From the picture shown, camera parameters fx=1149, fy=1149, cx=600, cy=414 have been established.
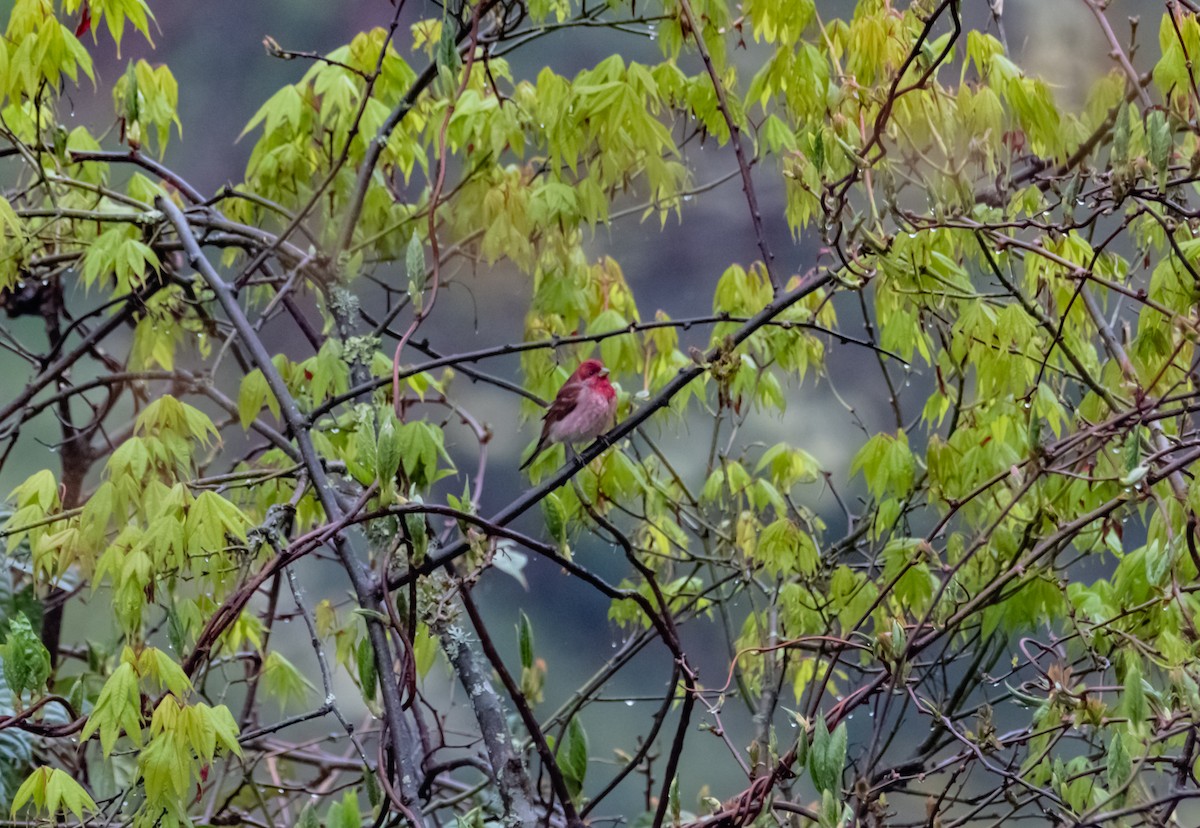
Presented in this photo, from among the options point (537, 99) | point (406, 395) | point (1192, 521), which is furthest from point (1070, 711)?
point (406, 395)

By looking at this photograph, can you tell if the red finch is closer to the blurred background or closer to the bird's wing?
the bird's wing

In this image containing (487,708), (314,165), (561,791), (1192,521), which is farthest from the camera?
(314,165)

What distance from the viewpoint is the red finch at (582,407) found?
1640 mm

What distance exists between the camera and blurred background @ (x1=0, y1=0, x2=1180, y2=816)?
79.4 inches

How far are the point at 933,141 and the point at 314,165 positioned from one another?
34.5 inches

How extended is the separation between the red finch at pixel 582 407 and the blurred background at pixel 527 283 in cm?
36

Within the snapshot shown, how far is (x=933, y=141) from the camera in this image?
1.46 metres

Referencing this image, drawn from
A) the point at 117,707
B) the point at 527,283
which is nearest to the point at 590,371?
the point at 527,283

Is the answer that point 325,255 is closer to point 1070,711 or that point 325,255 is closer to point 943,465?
point 943,465

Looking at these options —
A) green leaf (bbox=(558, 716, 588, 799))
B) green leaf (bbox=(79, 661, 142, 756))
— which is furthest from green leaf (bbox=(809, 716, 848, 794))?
green leaf (bbox=(79, 661, 142, 756))

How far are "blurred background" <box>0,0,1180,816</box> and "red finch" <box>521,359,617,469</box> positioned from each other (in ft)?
1.18

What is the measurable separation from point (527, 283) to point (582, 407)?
1.34 feet

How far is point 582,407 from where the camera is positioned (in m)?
1.70

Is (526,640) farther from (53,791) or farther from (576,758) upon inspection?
(53,791)
